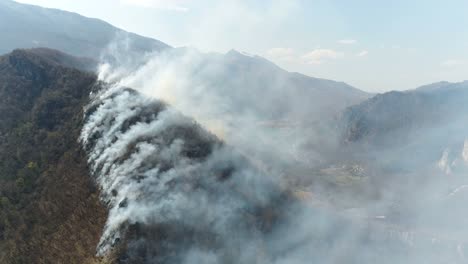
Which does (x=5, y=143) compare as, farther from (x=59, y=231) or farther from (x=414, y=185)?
(x=414, y=185)

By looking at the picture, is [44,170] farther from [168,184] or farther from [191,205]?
[191,205]

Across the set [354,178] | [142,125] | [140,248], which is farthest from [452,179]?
[140,248]

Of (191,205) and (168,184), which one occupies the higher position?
(168,184)

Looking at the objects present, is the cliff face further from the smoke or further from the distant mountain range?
the smoke

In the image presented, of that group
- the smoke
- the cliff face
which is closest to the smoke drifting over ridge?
the smoke

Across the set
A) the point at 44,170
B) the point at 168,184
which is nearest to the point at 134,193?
the point at 168,184

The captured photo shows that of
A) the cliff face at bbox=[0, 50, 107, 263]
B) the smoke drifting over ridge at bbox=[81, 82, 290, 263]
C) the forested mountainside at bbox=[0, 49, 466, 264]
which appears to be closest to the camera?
the smoke drifting over ridge at bbox=[81, 82, 290, 263]

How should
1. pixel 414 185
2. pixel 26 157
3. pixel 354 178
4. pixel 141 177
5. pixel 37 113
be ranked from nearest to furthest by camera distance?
pixel 141 177
pixel 26 157
pixel 37 113
pixel 414 185
pixel 354 178

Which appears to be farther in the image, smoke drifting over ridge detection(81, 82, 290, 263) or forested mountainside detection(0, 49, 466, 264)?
forested mountainside detection(0, 49, 466, 264)

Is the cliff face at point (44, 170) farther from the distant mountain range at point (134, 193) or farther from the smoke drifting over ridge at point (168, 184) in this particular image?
the smoke drifting over ridge at point (168, 184)
